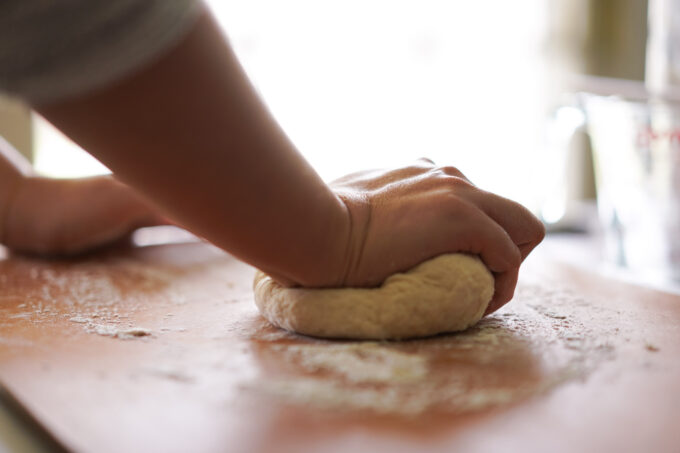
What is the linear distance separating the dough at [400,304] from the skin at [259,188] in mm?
14

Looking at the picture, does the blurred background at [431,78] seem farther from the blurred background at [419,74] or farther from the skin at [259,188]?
the skin at [259,188]

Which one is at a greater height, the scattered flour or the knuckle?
the knuckle

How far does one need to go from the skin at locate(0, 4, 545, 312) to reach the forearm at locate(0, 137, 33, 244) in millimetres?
755

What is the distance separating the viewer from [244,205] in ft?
1.68

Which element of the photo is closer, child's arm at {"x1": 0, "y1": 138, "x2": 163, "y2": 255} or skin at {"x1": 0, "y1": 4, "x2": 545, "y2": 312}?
skin at {"x1": 0, "y1": 4, "x2": 545, "y2": 312}

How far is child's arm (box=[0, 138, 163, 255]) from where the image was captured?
1165 millimetres

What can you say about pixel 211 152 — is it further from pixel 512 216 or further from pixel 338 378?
pixel 512 216

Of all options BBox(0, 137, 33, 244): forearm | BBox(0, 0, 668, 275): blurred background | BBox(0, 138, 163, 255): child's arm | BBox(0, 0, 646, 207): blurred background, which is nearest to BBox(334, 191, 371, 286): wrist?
BBox(0, 138, 163, 255): child's arm

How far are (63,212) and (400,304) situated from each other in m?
0.81

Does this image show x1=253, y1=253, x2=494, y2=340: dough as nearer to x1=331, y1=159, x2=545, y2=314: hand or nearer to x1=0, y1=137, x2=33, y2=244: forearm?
x1=331, y1=159, x2=545, y2=314: hand

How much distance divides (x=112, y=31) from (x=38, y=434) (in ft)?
0.99

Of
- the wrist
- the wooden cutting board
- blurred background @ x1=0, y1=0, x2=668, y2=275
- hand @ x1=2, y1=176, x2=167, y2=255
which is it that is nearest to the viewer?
the wooden cutting board

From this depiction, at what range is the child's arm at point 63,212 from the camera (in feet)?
3.82

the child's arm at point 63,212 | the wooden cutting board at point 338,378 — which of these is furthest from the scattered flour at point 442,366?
the child's arm at point 63,212
